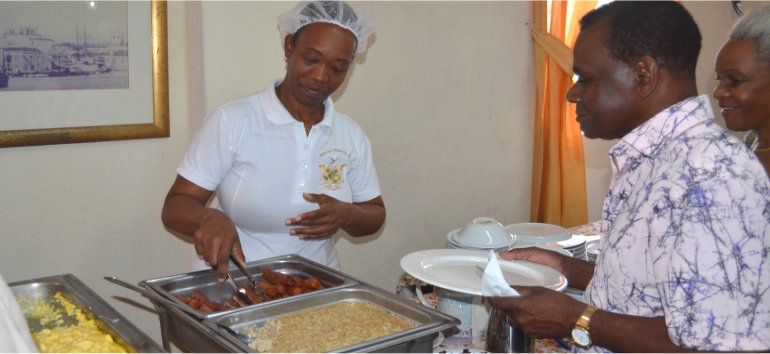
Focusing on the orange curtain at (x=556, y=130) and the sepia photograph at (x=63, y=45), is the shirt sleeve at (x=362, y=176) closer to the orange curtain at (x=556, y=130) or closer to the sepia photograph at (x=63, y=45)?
the sepia photograph at (x=63, y=45)

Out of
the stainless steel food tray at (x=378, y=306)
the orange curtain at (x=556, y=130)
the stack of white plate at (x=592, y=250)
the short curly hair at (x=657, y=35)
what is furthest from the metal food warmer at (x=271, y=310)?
the orange curtain at (x=556, y=130)

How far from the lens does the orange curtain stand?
352cm

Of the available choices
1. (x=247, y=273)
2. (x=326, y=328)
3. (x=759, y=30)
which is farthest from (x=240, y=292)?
(x=759, y=30)

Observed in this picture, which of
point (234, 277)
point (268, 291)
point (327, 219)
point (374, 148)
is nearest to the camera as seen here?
point (268, 291)

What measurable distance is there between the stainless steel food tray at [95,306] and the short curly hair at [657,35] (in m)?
1.10

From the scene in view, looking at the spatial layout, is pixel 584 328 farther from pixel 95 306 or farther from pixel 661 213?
pixel 95 306

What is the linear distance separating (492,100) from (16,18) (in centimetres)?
222

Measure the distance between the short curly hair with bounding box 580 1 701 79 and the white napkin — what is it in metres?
0.49

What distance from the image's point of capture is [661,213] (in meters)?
1.16

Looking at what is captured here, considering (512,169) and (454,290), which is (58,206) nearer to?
(454,290)

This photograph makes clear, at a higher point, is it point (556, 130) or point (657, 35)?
point (657, 35)

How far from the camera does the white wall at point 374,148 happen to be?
2.38 metres

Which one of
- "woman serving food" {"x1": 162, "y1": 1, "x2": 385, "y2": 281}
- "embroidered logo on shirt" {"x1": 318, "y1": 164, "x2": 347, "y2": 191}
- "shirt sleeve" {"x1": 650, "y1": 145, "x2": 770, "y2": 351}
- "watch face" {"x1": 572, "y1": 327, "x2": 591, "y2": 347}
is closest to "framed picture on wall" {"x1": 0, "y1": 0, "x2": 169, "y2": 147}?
"woman serving food" {"x1": 162, "y1": 1, "x2": 385, "y2": 281}

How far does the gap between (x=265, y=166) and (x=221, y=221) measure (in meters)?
0.34
